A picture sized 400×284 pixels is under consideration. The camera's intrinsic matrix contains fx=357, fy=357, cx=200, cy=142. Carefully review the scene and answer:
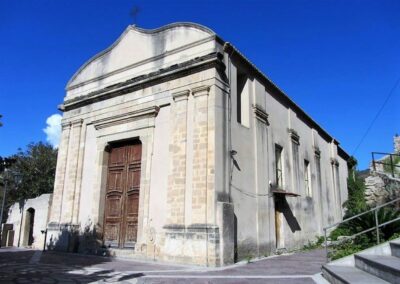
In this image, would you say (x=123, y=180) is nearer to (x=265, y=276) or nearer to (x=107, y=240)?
(x=107, y=240)

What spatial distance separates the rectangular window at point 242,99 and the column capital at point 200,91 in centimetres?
213

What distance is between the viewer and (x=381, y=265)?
17.9 ft

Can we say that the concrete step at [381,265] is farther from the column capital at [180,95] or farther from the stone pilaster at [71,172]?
the stone pilaster at [71,172]

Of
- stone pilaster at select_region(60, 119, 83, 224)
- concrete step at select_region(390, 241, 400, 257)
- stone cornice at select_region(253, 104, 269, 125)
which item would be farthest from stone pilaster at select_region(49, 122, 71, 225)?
concrete step at select_region(390, 241, 400, 257)

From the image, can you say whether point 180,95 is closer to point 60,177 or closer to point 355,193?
point 60,177

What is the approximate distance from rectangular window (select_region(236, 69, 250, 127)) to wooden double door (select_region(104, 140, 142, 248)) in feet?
13.0

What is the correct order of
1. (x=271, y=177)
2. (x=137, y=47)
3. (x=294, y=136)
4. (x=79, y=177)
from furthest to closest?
(x=294, y=136), (x=79, y=177), (x=137, y=47), (x=271, y=177)

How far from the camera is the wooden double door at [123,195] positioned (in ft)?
42.1

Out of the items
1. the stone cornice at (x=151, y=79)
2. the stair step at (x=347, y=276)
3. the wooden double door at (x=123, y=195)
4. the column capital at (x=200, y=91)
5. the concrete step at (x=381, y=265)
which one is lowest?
the stair step at (x=347, y=276)

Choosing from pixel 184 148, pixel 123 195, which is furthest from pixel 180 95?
pixel 123 195

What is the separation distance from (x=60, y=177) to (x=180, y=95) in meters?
6.84

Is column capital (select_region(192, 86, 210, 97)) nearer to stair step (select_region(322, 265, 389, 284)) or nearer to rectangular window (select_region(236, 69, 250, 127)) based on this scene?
rectangular window (select_region(236, 69, 250, 127))

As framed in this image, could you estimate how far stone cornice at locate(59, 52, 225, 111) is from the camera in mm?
11633

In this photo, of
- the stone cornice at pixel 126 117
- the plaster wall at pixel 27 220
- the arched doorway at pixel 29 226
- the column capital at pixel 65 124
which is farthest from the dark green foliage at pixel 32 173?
the stone cornice at pixel 126 117
